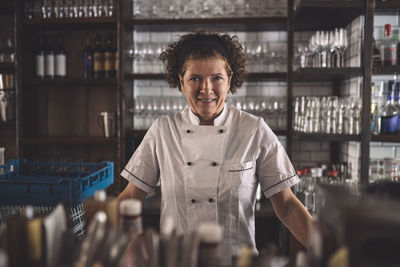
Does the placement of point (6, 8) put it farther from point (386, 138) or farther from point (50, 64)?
point (386, 138)

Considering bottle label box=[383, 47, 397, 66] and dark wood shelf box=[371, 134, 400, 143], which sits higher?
bottle label box=[383, 47, 397, 66]

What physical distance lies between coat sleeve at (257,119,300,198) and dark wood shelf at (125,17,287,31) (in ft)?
5.05

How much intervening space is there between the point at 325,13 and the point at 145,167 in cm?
181

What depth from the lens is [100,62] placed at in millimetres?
3449

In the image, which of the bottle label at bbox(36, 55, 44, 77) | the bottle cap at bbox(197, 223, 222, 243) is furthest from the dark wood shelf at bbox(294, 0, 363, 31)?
the bottle cap at bbox(197, 223, 222, 243)

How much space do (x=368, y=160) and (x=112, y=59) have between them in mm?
2113

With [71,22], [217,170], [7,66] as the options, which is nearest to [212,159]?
[217,170]

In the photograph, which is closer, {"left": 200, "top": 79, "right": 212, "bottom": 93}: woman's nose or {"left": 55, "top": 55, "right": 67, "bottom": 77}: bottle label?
{"left": 200, "top": 79, "right": 212, "bottom": 93}: woman's nose

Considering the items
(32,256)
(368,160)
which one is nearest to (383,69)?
(368,160)

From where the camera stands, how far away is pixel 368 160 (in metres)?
2.71

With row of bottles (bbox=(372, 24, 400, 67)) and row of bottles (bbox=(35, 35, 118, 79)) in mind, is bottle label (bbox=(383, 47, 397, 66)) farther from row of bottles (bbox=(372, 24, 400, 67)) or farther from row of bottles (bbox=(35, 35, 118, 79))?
row of bottles (bbox=(35, 35, 118, 79))

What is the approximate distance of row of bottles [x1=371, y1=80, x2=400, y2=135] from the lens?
2738mm

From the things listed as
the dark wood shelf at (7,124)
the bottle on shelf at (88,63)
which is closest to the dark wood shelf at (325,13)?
the bottle on shelf at (88,63)

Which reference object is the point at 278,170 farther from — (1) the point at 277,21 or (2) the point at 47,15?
(2) the point at 47,15
